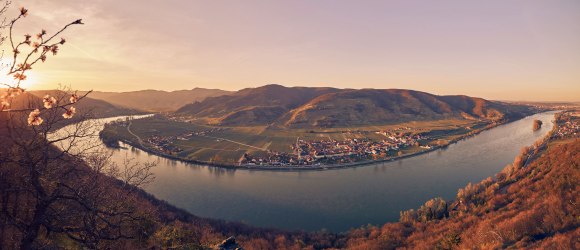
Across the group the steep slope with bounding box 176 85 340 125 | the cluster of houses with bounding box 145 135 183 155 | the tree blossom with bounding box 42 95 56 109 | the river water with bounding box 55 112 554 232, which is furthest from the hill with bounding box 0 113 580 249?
the steep slope with bounding box 176 85 340 125

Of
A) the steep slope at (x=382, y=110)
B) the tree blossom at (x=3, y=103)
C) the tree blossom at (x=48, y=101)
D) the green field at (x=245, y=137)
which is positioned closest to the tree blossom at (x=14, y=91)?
the tree blossom at (x=3, y=103)

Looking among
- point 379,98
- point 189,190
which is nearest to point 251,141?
point 189,190

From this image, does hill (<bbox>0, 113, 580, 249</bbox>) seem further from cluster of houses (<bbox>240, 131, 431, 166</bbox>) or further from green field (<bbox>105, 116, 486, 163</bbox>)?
green field (<bbox>105, 116, 486, 163</bbox>)

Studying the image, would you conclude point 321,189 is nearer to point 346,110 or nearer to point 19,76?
point 19,76

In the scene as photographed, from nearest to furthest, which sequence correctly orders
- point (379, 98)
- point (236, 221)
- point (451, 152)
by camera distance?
point (236, 221)
point (451, 152)
point (379, 98)

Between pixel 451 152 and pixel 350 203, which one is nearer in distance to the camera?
pixel 350 203

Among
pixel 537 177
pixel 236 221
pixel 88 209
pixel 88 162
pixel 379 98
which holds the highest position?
pixel 379 98

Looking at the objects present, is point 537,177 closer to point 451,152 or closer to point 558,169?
point 558,169

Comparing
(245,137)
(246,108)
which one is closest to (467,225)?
(245,137)
